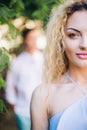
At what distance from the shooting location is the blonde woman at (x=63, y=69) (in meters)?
3.11

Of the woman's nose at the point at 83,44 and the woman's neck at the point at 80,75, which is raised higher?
the woman's nose at the point at 83,44

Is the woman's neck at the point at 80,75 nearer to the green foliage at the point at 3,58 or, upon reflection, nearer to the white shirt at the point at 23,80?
the green foliage at the point at 3,58

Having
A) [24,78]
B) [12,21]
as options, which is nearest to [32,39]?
[24,78]

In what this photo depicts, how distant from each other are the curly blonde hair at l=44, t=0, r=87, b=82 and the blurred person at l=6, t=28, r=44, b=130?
7.86 feet

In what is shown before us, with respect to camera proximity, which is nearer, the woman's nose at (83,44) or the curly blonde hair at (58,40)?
the woman's nose at (83,44)

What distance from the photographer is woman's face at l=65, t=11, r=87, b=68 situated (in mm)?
3107

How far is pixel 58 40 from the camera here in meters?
3.26

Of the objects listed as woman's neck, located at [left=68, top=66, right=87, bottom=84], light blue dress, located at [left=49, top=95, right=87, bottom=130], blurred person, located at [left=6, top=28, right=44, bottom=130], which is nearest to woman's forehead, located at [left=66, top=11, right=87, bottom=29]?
woman's neck, located at [left=68, top=66, right=87, bottom=84]

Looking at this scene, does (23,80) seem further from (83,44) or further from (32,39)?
(83,44)

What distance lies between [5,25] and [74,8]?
0.83m

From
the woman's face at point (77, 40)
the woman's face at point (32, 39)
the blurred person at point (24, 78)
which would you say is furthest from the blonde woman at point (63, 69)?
the woman's face at point (32, 39)

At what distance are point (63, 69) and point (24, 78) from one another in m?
2.76

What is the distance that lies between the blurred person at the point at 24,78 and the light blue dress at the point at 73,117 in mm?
2699

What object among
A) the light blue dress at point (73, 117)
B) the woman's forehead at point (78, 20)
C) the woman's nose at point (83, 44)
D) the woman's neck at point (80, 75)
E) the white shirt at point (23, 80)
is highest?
the woman's forehead at point (78, 20)
